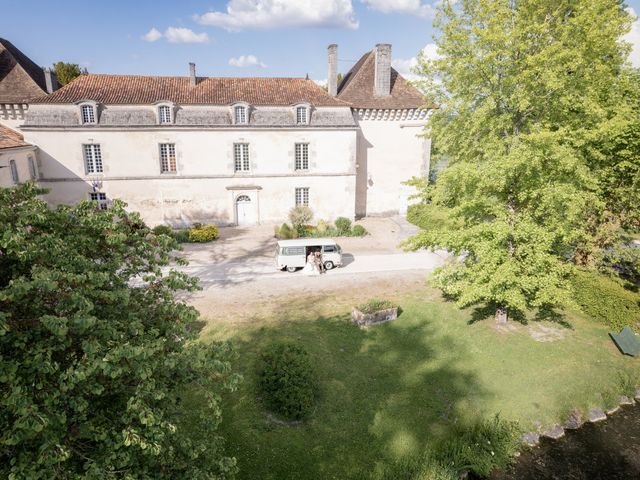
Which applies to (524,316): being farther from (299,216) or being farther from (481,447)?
(299,216)

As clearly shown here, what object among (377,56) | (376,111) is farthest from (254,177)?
(377,56)

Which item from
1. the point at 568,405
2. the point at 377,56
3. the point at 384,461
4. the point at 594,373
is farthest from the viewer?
the point at 377,56

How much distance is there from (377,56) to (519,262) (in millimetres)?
23335

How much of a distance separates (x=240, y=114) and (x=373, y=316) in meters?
18.9

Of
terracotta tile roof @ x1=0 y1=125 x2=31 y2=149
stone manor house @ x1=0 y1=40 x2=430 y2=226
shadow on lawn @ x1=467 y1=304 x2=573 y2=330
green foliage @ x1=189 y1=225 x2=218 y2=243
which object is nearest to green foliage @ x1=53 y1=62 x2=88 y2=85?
stone manor house @ x1=0 y1=40 x2=430 y2=226

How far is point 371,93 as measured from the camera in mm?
32750

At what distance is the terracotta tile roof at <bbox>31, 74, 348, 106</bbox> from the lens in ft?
89.4

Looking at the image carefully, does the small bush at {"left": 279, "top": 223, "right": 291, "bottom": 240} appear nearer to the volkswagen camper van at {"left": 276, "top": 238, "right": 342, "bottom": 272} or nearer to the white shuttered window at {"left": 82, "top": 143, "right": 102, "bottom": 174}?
the volkswagen camper van at {"left": 276, "top": 238, "right": 342, "bottom": 272}

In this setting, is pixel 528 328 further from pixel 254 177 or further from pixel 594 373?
pixel 254 177

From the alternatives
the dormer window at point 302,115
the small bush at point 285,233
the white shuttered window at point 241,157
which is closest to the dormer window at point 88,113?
the white shuttered window at point 241,157

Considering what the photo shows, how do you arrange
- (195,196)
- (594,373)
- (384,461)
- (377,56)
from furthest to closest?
(377,56)
(195,196)
(594,373)
(384,461)

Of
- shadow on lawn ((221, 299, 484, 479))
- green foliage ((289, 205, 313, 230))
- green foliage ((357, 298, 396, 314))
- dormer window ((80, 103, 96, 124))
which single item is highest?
dormer window ((80, 103, 96, 124))

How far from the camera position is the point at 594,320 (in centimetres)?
1739

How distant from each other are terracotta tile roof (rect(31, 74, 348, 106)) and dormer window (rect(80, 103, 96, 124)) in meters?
0.58
